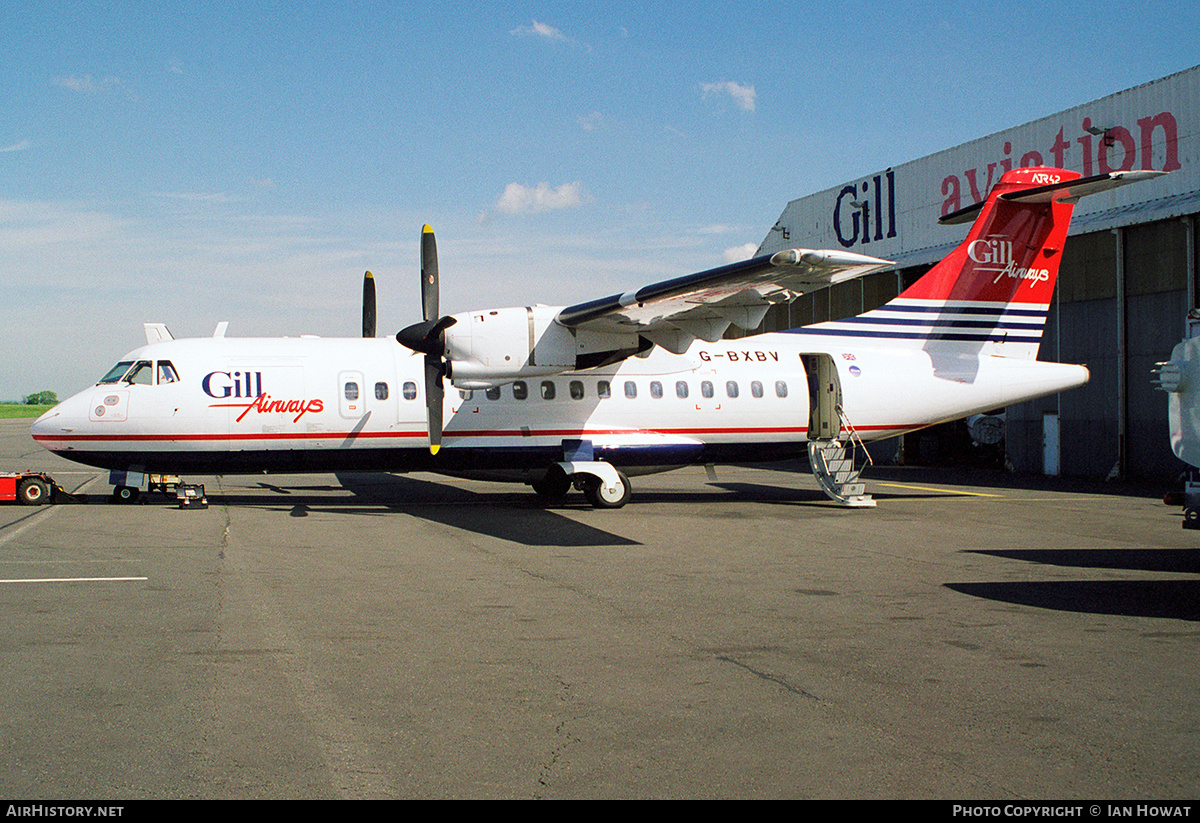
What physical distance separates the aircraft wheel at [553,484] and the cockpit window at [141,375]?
718cm

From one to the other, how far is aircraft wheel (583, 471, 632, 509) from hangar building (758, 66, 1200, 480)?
1488cm

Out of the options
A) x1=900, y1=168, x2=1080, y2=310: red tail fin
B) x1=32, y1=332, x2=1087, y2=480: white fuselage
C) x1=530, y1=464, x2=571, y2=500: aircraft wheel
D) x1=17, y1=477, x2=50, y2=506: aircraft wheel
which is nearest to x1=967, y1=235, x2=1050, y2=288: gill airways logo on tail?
x1=900, y1=168, x2=1080, y2=310: red tail fin

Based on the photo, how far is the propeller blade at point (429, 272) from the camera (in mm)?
16312

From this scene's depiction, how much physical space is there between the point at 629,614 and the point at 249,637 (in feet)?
10.1

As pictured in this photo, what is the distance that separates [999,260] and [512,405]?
9981mm

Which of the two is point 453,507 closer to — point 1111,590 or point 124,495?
point 124,495

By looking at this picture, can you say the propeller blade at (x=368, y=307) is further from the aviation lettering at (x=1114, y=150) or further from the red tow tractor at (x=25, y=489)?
the aviation lettering at (x=1114, y=150)

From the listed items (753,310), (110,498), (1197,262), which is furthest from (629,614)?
(1197,262)

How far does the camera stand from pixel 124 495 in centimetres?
1781

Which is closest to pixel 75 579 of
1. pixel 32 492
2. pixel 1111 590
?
pixel 32 492

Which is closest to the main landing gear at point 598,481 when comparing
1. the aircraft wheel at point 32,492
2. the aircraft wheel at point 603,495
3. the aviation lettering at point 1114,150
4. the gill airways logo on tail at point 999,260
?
the aircraft wheel at point 603,495

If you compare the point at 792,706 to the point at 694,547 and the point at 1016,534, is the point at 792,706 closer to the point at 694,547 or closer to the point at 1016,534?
the point at 694,547

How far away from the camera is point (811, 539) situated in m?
13.1

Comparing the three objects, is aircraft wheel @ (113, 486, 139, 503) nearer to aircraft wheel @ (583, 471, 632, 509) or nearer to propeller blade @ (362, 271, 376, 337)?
propeller blade @ (362, 271, 376, 337)
